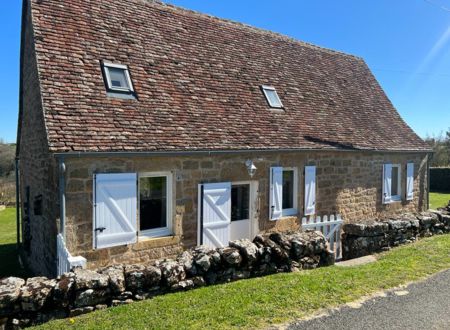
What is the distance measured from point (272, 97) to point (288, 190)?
3.13 metres

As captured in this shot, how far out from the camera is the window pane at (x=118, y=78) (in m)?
8.65

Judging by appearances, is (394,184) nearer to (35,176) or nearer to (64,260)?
(64,260)

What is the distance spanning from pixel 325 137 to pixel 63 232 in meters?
8.12

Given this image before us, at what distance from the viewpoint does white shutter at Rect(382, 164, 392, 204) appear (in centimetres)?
1332

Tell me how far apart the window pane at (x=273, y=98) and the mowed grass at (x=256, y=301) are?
5994 mm

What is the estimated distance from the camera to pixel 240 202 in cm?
996

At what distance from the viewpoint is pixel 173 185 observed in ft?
27.3

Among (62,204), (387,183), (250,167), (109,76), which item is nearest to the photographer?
(62,204)

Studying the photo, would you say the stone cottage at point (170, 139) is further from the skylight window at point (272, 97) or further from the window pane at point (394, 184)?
the window pane at point (394, 184)

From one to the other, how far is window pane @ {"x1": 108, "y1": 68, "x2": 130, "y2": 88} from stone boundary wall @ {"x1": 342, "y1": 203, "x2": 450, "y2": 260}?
21.1ft

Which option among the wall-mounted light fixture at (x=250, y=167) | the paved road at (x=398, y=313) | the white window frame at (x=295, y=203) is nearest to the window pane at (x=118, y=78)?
the wall-mounted light fixture at (x=250, y=167)

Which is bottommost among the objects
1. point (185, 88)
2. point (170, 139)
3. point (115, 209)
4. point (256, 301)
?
point (256, 301)

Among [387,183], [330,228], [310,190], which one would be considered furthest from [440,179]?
[330,228]

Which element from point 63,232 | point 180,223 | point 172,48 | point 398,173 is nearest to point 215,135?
point 180,223
